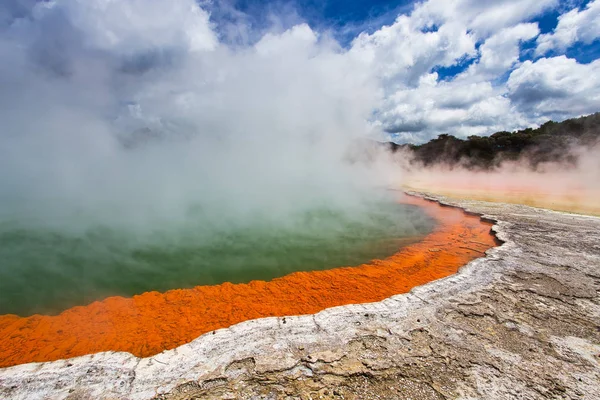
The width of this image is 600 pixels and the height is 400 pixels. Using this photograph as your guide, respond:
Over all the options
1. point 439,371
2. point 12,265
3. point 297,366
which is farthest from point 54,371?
point 12,265

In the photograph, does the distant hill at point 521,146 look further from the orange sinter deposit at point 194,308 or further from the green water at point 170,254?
the orange sinter deposit at point 194,308

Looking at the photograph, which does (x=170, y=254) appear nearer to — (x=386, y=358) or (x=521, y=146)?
(x=386, y=358)

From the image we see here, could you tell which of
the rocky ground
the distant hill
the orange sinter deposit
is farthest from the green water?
the distant hill

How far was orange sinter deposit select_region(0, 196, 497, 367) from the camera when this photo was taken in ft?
10.6

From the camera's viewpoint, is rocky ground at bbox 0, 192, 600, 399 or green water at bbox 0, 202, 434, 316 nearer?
rocky ground at bbox 0, 192, 600, 399

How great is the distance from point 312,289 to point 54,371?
10.5 ft

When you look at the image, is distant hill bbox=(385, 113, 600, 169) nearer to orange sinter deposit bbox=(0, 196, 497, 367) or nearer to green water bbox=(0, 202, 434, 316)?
green water bbox=(0, 202, 434, 316)

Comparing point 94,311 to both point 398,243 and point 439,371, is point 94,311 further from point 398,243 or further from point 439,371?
point 398,243

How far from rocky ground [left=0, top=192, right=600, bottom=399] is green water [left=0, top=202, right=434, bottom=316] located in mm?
2047

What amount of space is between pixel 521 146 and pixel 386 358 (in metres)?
31.3

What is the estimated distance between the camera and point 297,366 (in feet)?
8.44

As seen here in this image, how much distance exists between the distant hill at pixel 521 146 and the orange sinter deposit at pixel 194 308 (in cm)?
2497

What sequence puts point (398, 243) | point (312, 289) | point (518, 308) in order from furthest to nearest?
point (398, 243), point (312, 289), point (518, 308)

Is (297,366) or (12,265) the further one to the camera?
(12,265)
